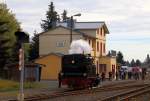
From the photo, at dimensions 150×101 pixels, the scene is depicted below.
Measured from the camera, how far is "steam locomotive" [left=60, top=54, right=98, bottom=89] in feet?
146

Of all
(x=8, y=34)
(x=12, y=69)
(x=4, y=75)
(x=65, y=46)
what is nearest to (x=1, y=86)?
(x=12, y=69)

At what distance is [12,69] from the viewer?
58.7 m

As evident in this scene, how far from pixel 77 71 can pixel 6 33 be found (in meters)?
37.7

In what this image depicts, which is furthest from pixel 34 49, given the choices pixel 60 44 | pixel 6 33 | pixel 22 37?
pixel 22 37

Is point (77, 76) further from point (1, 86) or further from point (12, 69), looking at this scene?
point (12, 69)

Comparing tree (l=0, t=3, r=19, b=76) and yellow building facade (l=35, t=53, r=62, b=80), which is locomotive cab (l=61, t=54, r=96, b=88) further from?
yellow building facade (l=35, t=53, r=62, b=80)

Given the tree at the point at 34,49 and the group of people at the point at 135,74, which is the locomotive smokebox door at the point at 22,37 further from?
the tree at the point at 34,49

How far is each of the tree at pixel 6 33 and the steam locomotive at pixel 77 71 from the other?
22.2 m

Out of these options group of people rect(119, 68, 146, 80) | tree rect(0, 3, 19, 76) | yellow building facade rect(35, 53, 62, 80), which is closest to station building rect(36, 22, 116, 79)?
group of people rect(119, 68, 146, 80)

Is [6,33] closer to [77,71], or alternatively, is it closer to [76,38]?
[76,38]

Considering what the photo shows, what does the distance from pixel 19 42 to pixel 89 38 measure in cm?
8007

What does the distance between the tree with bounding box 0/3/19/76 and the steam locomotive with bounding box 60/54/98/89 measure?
2224 cm

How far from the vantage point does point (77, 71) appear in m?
44.9

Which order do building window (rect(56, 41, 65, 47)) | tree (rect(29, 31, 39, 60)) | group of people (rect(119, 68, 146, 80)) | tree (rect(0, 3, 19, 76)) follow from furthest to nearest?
tree (rect(29, 31, 39, 60)) → building window (rect(56, 41, 65, 47)) → group of people (rect(119, 68, 146, 80)) → tree (rect(0, 3, 19, 76))
